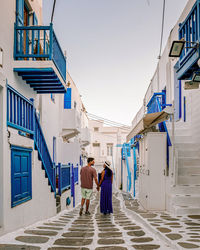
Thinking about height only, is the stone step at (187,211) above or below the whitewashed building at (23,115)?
below

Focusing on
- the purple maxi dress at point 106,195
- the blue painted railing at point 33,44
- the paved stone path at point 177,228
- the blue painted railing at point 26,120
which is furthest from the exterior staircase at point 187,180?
the blue painted railing at point 33,44

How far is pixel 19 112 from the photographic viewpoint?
725 centimetres

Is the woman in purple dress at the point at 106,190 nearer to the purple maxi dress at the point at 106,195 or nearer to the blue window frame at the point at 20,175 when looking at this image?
the purple maxi dress at the point at 106,195

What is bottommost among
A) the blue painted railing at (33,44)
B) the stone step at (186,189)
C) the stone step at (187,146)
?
the stone step at (186,189)

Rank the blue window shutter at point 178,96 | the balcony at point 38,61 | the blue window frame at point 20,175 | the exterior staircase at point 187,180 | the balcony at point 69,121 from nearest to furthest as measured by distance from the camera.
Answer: the blue window frame at point 20,175
the balcony at point 38,61
the exterior staircase at point 187,180
the blue window shutter at point 178,96
the balcony at point 69,121

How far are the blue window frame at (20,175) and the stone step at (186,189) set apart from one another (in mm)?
3777

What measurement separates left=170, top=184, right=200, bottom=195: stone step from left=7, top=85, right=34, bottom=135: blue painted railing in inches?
159

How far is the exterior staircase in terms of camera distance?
8.07m

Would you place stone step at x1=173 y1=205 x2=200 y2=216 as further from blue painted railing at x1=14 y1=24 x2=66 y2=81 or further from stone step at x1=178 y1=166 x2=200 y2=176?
blue painted railing at x1=14 y1=24 x2=66 y2=81

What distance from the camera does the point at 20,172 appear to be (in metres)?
7.02

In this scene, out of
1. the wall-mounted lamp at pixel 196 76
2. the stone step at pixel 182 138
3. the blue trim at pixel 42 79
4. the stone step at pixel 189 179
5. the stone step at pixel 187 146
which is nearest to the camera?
the wall-mounted lamp at pixel 196 76

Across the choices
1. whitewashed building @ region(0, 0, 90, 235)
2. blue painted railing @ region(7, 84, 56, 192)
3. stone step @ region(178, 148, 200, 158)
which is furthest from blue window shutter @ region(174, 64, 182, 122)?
blue painted railing @ region(7, 84, 56, 192)

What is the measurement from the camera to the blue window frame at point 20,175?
6.52 meters

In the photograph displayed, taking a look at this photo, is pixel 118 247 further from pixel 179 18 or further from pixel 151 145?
pixel 179 18
